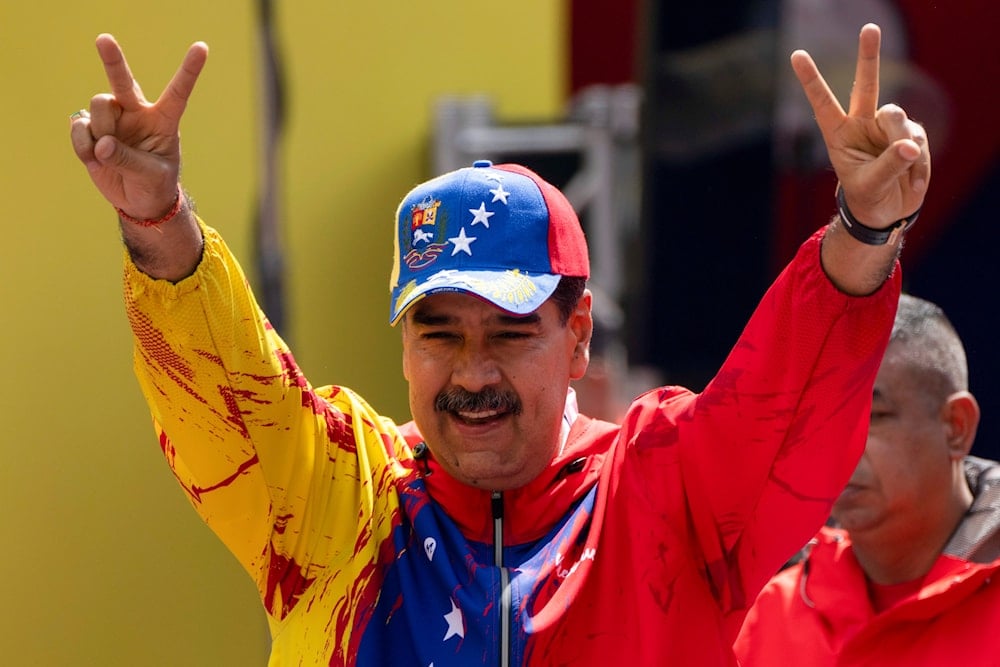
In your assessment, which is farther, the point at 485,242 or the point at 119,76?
the point at 485,242

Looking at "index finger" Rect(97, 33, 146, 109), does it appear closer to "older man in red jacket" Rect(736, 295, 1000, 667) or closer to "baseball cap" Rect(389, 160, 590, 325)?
"baseball cap" Rect(389, 160, 590, 325)

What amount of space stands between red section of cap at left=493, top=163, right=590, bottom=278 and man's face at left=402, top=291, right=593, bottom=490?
67mm

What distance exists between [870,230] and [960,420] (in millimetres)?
1045

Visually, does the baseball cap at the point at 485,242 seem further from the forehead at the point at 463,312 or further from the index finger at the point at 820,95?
the index finger at the point at 820,95

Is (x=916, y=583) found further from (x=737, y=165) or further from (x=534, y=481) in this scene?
(x=737, y=165)

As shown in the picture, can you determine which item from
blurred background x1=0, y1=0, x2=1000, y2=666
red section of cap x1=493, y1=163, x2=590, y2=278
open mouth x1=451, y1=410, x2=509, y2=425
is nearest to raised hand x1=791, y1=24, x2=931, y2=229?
red section of cap x1=493, y1=163, x2=590, y2=278

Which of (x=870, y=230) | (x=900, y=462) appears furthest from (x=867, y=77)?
(x=900, y=462)

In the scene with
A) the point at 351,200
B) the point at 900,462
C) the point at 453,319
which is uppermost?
the point at 453,319

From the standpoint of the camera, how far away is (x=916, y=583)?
2.48 m

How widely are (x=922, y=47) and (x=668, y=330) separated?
48.7 inches

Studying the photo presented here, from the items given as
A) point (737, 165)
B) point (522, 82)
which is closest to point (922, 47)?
point (737, 165)

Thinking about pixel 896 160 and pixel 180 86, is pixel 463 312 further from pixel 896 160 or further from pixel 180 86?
pixel 896 160

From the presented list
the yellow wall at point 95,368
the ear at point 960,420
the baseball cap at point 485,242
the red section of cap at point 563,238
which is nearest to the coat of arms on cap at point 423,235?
the baseball cap at point 485,242

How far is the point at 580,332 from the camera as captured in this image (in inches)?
82.4
